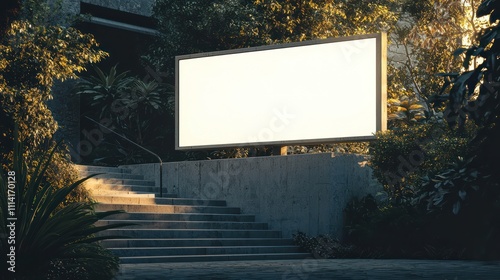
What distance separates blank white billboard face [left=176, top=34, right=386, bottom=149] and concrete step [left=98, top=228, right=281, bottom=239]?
251 cm

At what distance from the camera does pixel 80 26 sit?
2970 cm

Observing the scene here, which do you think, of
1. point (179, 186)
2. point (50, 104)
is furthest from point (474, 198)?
point (50, 104)

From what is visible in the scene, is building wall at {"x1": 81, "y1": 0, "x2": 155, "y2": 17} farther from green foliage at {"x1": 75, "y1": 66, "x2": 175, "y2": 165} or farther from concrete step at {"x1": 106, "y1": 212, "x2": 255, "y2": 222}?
concrete step at {"x1": 106, "y1": 212, "x2": 255, "y2": 222}

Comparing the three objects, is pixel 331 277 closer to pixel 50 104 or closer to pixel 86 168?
pixel 86 168

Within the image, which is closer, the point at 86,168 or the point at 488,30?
the point at 488,30

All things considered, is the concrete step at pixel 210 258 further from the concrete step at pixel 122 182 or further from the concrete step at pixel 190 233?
the concrete step at pixel 122 182

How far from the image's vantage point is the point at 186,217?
64.4 feet

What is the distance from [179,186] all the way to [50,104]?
790cm

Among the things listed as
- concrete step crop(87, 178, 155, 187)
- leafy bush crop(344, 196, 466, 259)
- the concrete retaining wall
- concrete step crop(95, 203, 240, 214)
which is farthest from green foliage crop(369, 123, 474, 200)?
concrete step crop(87, 178, 155, 187)

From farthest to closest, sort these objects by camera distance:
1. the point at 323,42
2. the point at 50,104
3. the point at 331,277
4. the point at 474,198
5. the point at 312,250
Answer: the point at 50,104 < the point at 323,42 < the point at 312,250 < the point at 474,198 < the point at 331,277

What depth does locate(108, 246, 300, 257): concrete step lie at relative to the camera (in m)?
16.3

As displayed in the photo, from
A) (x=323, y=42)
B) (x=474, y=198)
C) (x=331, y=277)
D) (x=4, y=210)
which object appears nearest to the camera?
(x=4, y=210)

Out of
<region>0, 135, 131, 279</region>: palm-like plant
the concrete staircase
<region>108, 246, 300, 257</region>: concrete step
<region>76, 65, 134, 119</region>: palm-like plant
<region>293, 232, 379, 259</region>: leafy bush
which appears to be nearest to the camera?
<region>0, 135, 131, 279</region>: palm-like plant

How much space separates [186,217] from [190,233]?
44.0 inches
